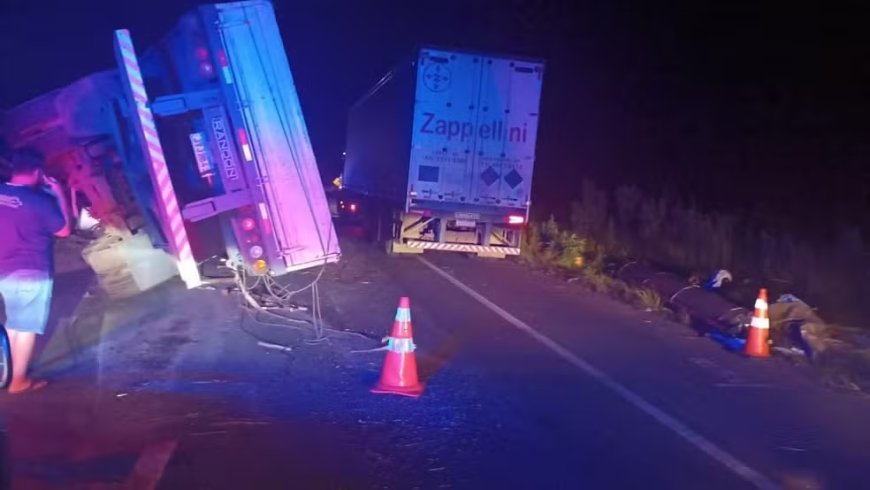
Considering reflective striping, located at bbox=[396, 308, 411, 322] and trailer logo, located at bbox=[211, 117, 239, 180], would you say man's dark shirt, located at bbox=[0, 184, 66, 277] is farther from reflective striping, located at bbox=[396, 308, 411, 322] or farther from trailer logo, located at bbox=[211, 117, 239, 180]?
trailer logo, located at bbox=[211, 117, 239, 180]

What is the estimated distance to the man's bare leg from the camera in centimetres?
749

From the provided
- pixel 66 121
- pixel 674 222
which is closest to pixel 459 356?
pixel 66 121

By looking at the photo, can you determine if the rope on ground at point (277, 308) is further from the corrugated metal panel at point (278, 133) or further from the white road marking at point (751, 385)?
the white road marking at point (751, 385)

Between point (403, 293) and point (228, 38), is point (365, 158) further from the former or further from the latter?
point (228, 38)

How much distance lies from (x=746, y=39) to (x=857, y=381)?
13739 millimetres

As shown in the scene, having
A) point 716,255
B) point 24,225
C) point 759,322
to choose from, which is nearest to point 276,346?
point 24,225

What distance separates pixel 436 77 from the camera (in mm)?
18609

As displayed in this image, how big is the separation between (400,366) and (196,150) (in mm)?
4403

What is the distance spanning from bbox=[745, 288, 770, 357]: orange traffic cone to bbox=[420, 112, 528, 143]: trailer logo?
9279mm

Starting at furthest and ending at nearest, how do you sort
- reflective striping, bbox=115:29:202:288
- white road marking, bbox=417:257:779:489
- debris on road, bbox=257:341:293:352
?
reflective striping, bbox=115:29:202:288
debris on road, bbox=257:341:293:352
white road marking, bbox=417:257:779:489

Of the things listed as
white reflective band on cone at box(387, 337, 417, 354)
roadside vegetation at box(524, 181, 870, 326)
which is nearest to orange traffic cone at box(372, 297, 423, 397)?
white reflective band on cone at box(387, 337, 417, 354)

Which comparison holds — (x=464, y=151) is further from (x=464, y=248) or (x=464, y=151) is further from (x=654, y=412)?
(x=654, y=412)

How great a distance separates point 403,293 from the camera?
14.6m

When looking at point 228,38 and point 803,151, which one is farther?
point 803,151
